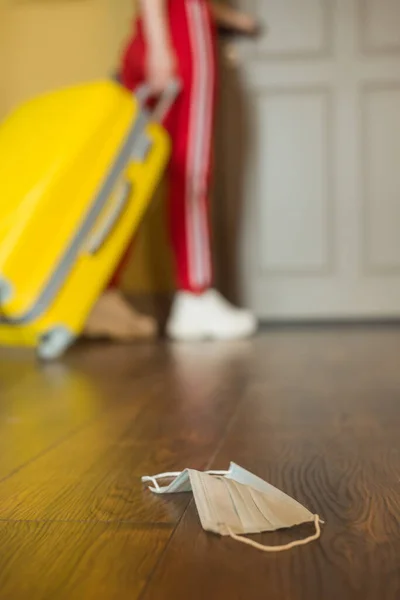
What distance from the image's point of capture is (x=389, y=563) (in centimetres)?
50

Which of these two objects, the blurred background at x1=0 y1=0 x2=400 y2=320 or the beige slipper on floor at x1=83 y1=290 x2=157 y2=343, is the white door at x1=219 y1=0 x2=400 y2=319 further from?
the beige slipper on floor at x1=83 y1=290 x2=157 y2=343

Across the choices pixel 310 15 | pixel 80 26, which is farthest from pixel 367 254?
pixel 80 26

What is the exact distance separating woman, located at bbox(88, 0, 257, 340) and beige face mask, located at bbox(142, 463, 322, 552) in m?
1.80

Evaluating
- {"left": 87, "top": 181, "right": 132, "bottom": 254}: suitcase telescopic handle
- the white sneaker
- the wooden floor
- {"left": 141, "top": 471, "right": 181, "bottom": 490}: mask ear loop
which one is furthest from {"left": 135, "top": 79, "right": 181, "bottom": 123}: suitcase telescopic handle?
{"left": 141, "top": 471, "right": 181, "bottom": 490}: mask ear loop

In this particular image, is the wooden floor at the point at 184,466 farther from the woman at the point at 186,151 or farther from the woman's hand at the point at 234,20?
the woman's hand at the point at 234,20

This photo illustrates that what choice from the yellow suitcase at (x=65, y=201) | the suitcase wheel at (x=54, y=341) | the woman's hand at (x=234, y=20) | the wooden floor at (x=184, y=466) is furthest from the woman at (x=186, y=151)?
the wooden floor at (x=184, y=466)

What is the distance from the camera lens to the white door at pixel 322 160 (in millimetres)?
3000

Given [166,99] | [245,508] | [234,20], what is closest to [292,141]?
[234,20]

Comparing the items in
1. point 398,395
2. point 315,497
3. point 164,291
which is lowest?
point 164,291

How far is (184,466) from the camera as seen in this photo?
0.79m

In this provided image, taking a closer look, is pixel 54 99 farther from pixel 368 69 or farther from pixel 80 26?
pixel 368 69

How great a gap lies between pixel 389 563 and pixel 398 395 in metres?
0.73

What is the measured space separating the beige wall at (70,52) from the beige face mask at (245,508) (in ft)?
8.23

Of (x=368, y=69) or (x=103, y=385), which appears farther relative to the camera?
(x=368, y=69)
